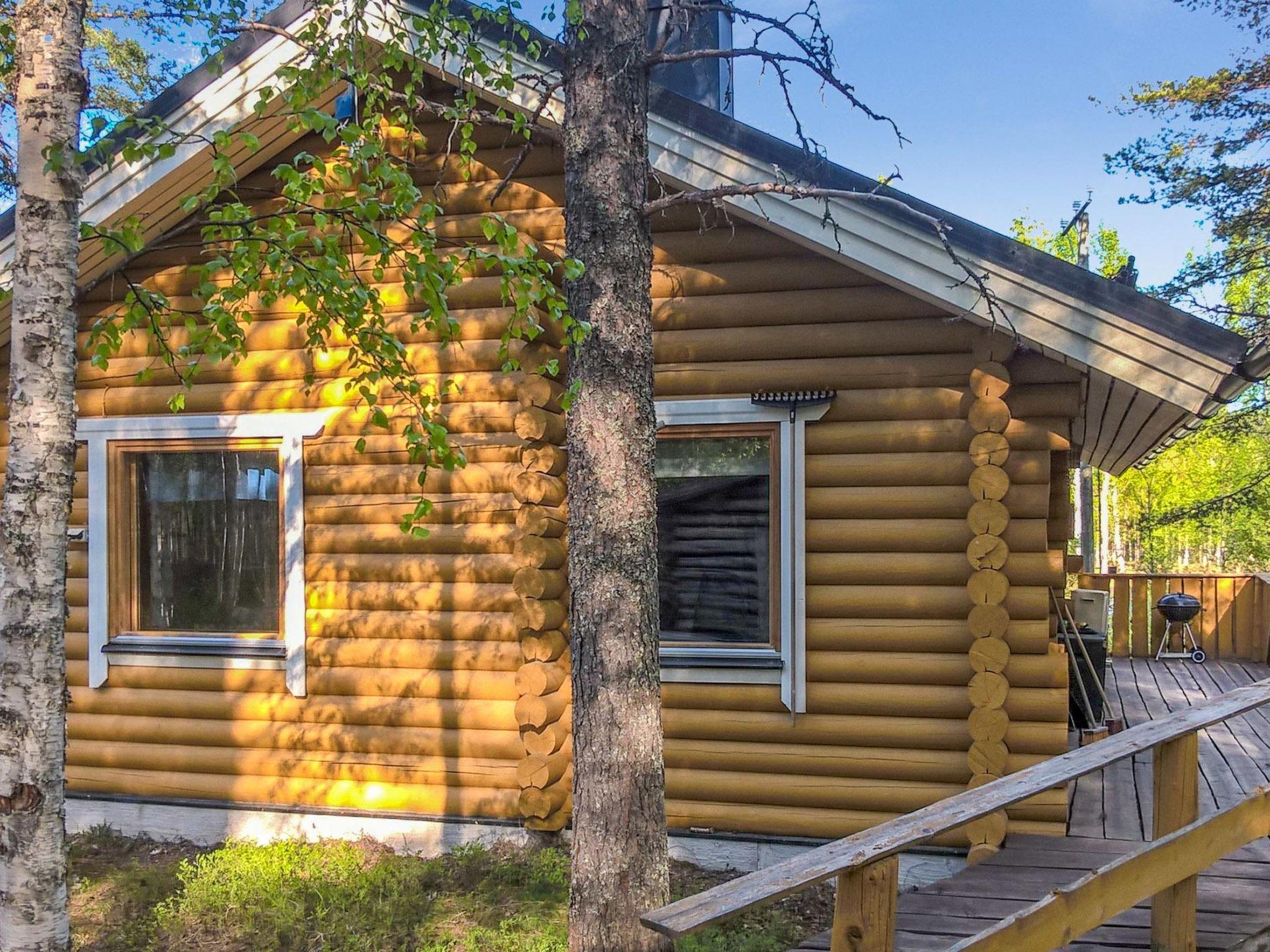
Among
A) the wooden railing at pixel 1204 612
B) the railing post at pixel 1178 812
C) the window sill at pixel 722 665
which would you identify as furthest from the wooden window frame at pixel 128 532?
the wooden railing at pixel 1204 612

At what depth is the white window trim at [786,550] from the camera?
5.68 meters

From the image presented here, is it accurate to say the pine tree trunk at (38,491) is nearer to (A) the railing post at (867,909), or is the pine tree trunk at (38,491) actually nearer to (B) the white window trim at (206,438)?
(B) the white window trim at (206,438)

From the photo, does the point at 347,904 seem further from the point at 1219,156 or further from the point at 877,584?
the point at 1219,156

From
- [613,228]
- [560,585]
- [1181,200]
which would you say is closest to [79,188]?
[613,228]

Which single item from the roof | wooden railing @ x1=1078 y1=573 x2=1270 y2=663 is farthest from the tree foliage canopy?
the roof

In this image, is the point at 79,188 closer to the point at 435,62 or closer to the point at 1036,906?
the point at 435,62

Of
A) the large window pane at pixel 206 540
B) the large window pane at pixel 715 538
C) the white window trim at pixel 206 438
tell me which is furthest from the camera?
the large window pane at pixel 206 540

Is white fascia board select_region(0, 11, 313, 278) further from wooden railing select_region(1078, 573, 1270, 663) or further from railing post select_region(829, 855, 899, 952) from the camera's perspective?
wooden railing select_region(1078, 573, 1270, 663)

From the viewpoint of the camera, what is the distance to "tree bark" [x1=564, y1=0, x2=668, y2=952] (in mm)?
3783

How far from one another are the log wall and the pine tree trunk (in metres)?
2.47

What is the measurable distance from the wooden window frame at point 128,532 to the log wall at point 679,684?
26 centimetres

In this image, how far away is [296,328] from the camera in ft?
21.3

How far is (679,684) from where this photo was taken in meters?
5.87

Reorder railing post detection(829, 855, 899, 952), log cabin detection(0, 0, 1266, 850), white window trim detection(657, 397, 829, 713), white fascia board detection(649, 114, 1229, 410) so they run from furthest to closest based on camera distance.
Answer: white window trim detection(657, 397, 829, 713)
log cabin detection(0, 0, 1266, 850)
white fascia board detection(649, 114, 1229, 410)
railing post detection(829, 855, 899, 952)
